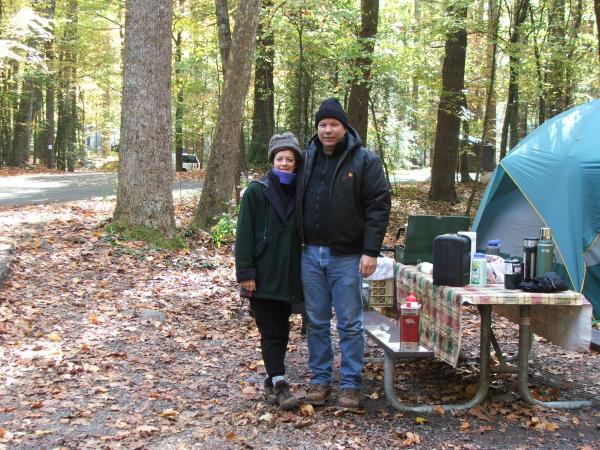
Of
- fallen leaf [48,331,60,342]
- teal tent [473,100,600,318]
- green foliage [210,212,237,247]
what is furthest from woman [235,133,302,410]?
green foliage [210,212,237,247]

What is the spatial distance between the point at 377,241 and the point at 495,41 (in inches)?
406

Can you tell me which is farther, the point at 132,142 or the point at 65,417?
the point at 132,142

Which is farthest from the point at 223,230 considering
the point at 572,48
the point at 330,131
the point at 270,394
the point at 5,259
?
the point at 572,48

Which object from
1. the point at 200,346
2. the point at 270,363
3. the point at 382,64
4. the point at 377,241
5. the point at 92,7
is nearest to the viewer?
the point at 377,241

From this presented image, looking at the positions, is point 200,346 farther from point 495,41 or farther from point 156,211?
point 495,41

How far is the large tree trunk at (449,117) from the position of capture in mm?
14648

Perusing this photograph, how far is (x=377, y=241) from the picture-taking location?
395 cm

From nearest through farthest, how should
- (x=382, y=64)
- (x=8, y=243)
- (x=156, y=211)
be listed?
(x=8, y=243)
(x=156, y=211)
(x=382, y=64)

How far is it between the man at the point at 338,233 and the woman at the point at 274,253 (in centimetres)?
10

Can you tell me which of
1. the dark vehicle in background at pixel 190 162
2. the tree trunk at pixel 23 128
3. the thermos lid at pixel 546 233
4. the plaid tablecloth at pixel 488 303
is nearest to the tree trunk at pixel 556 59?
the thermos lid at pixel 546 233

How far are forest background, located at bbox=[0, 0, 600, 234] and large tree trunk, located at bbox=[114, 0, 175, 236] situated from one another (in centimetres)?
2

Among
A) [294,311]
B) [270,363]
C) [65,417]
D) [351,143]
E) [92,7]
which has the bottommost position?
[65,417]

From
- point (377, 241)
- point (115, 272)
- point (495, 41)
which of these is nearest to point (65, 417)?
point (377, 241)

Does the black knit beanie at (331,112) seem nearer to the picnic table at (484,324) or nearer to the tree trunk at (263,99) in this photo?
the picnic table at (484,324)
